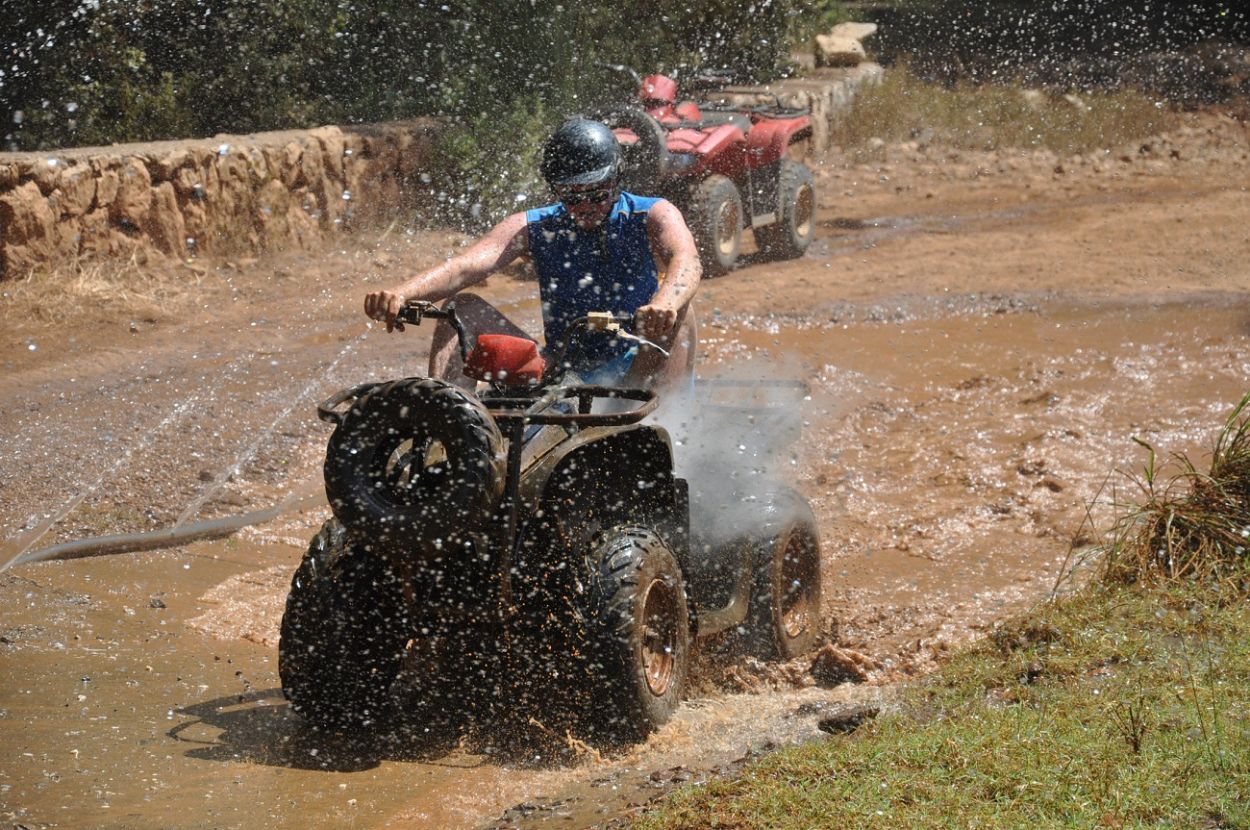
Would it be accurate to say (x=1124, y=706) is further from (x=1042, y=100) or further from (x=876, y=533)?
(x=1042, y=100)

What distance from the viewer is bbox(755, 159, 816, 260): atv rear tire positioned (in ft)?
40.8

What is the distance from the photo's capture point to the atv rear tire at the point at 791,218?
40.8 feet

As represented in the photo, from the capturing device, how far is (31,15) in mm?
12453

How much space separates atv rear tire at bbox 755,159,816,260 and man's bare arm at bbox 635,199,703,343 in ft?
24.9

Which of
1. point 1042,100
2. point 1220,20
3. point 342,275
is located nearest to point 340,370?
point 342,275

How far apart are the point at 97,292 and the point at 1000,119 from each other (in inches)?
465

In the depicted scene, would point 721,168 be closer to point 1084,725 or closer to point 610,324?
point 610,324

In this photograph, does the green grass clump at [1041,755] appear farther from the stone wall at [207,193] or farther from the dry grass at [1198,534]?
the stone wall at [207,193]

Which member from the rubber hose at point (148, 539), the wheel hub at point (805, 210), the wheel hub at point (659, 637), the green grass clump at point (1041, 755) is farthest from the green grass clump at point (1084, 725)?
the wheel hub at point (805, 210)

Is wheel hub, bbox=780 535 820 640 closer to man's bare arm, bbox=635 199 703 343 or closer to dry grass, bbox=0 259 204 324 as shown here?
man's bare arm, bbox=635 199 703 343

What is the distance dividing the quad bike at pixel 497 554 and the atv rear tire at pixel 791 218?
8179 mm

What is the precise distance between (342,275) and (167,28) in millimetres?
3667

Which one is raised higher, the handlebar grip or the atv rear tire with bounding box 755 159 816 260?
the handlebar grip

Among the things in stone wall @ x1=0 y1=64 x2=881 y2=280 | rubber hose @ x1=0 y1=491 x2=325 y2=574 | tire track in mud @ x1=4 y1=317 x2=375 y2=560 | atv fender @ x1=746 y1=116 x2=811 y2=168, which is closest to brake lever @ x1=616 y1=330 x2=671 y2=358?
rubber hose @ x1=0 y1=491 x2=325 y2=574
